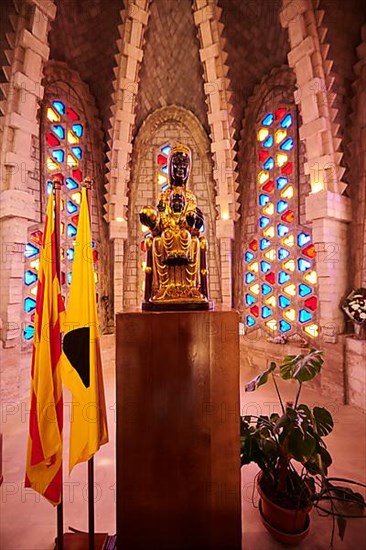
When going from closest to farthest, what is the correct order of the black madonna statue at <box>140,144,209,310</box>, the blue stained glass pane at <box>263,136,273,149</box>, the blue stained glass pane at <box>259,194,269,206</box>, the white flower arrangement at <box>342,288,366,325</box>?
the black madonna statue at <box>140,144,209,310</box>, the white flower arrangement at <box>342,288,366,325</box>, the blue stained glass pane at <box>263,136,273,149</box>, the blue stained glass pane at <box>259,194,269,206</box>

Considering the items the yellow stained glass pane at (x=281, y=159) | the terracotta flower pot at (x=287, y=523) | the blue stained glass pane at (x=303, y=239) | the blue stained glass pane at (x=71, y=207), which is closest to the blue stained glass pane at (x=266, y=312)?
the blue stained glass pane at (x=303, y=239)

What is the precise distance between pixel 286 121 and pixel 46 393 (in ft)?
22.0

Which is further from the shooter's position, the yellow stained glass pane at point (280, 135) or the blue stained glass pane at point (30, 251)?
the yellow stained glass pane at point (280, 135)

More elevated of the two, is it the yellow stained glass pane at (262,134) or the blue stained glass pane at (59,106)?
the blue stained glass pane at (59,106)

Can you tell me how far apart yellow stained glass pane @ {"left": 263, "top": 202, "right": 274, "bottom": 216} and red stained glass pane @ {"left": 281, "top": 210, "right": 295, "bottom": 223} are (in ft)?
1.12

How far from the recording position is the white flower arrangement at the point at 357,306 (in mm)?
4371

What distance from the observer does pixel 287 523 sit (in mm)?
2178

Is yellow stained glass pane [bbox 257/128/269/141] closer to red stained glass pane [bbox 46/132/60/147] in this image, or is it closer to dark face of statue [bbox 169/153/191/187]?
red stained glass pane [bbox 46/132/60/147]

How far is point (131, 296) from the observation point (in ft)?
23.6

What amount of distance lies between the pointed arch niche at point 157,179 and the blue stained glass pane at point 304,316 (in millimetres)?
1970

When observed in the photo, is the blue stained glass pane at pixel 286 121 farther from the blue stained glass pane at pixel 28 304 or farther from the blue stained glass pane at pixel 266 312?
the blue stained glass pane at pixel 28 304

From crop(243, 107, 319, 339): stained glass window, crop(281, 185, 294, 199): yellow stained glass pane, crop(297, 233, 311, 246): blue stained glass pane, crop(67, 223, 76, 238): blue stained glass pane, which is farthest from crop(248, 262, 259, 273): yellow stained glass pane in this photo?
crop(67, 223, 76, 238): blue stained glass pane

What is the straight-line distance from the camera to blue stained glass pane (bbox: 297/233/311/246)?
18.8 ft

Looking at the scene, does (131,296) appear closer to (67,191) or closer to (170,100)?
(67,191)
